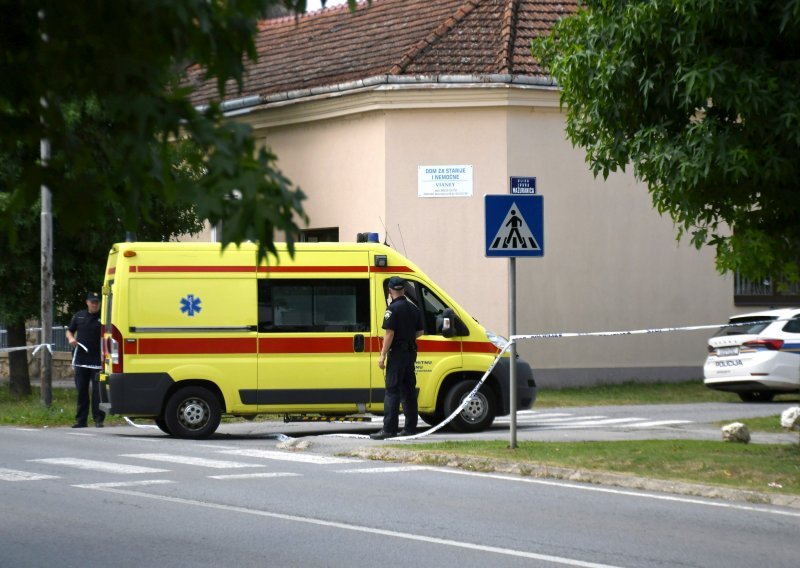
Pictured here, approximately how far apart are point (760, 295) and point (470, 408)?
12.9 metres

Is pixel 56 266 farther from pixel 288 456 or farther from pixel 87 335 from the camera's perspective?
pixel 288 456

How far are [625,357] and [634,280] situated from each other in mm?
1475

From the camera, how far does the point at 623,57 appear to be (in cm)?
1281

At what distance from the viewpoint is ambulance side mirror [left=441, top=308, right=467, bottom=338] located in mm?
17734

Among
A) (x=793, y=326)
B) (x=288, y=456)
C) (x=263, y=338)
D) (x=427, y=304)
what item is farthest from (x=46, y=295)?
(x=793, y=326)

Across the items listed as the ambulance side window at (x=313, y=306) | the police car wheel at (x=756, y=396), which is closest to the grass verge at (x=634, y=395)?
the police car wheel at (x=756, y=396)

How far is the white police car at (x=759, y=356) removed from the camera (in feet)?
75.2

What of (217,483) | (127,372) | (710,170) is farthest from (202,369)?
(710,170)

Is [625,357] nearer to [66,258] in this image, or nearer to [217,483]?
[66,258]

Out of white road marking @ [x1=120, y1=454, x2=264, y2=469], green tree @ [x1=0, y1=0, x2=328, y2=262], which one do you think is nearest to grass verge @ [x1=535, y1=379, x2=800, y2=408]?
white road marking @ [x1=120, y1=454, x2=264, y2=469]

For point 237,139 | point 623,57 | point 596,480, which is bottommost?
point 596,480

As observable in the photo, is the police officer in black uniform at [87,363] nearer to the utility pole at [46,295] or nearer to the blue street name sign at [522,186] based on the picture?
the utility pole at [46,295]

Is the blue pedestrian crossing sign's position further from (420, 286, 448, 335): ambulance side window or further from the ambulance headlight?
the ambulance headlight

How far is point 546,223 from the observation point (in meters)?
26.7
